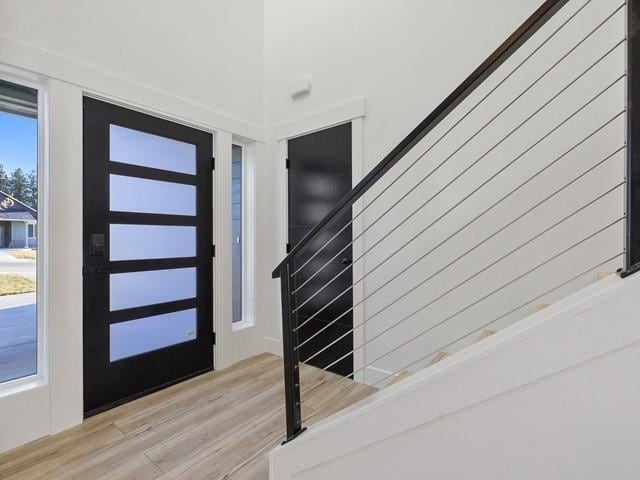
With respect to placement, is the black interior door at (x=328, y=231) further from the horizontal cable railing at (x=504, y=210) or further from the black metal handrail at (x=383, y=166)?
the black metal handrail at (x=383, y=166)

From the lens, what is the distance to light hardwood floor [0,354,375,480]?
1.67 metres

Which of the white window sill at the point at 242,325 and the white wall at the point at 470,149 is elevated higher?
the white wall at the point at 470,149

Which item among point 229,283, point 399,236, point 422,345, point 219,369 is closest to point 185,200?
point 229,283

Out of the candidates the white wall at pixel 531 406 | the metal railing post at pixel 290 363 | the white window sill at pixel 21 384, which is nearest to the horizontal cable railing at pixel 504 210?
the metal railing post at pixel 290 363

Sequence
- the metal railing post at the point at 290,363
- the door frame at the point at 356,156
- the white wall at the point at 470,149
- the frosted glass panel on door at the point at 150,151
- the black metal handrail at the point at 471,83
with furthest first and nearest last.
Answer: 1. the door frame at the point at 356,156
2. the frosted glass panel on door at the point at 150,151
3. the white wall at the point at 470,149
4. the metal railing post at the point at 290,363
5. the black metal handrail at the point at 471,83

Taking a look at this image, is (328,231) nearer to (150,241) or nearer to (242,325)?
(242,325)

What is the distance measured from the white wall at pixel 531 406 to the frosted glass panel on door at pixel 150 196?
2.20 m

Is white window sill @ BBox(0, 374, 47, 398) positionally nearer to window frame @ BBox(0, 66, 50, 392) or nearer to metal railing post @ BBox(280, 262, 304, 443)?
window frame @ BBox(0, 66, 50, 392)

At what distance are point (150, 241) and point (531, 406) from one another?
2562 mm

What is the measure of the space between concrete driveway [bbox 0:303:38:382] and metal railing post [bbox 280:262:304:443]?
1769 millimetres

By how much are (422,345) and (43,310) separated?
2.57 metres

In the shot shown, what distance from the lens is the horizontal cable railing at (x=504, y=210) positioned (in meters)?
1.74

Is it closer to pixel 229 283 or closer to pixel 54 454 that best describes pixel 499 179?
pixel 229 283

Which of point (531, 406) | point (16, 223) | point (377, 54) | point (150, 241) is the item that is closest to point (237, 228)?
point (150, 241)
